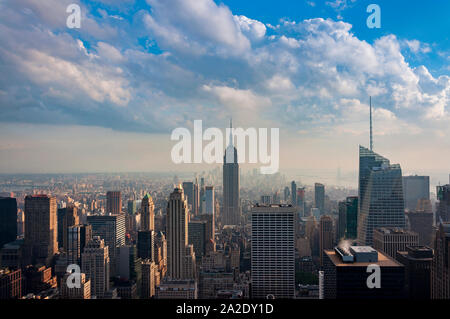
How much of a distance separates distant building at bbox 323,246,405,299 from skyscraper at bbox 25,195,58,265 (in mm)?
5859

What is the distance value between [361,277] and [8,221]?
7.31 m

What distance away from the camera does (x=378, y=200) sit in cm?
968

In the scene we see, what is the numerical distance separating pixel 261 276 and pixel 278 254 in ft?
2.05

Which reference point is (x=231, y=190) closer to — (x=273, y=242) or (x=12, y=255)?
(x=273, y=242)

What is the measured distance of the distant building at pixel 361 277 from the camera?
14.5 feet

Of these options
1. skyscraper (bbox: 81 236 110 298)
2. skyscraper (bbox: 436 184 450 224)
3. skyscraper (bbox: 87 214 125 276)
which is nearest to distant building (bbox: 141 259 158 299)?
skyscraper (bbox: 81 236 110 298)

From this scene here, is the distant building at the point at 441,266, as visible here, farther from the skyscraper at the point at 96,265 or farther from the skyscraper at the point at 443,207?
the skyscraper at the point at 96,265

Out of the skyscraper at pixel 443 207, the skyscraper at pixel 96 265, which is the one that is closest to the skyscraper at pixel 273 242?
the skyscraper at pixel 96 265

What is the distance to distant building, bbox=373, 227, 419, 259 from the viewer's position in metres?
7.10

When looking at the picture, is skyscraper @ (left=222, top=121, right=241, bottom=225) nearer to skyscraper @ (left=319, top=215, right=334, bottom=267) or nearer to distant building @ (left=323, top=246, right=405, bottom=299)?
distant building @ (left=323, top=246, right=405, bottom=299)

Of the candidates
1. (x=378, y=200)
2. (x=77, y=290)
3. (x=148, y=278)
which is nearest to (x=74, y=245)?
(x=148, y=278)
